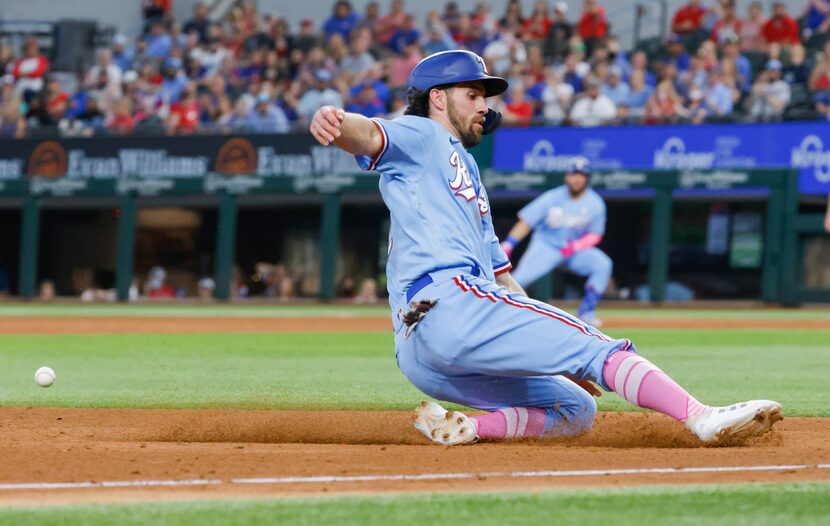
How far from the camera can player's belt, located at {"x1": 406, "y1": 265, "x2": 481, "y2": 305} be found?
4855 mm

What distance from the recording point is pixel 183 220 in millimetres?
22781

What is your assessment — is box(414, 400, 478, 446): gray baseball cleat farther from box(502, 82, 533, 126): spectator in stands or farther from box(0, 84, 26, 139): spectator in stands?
box(0, 84, 26, 139): spectator in stands

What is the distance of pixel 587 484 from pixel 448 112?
184cm

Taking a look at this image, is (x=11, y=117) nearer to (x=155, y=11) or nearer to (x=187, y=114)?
(x=187, y=114)

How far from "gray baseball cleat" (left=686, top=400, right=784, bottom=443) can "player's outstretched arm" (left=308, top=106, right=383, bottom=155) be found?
1.57 meters

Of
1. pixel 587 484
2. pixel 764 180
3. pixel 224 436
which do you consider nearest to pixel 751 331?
pixel 764 180

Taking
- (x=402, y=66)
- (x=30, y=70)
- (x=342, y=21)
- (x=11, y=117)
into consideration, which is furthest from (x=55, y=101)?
(x=402, y=66)

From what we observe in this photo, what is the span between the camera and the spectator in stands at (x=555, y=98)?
19.9m

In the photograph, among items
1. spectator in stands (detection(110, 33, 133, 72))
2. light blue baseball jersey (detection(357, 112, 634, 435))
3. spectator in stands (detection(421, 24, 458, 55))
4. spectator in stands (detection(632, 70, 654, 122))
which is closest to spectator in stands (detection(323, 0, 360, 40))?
spectator in stands (detection(421, 24, 458, 55))

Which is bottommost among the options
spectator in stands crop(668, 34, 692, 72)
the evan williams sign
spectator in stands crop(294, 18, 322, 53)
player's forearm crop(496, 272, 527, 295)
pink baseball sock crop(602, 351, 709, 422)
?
pink baseball sock crop(602, 351, 709, 422)

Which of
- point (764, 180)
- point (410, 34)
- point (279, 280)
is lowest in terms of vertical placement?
point (279, 280)

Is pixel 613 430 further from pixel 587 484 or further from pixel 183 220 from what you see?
pixel 183 220

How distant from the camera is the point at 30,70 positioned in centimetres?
2578

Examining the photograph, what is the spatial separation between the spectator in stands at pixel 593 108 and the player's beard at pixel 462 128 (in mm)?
14543
